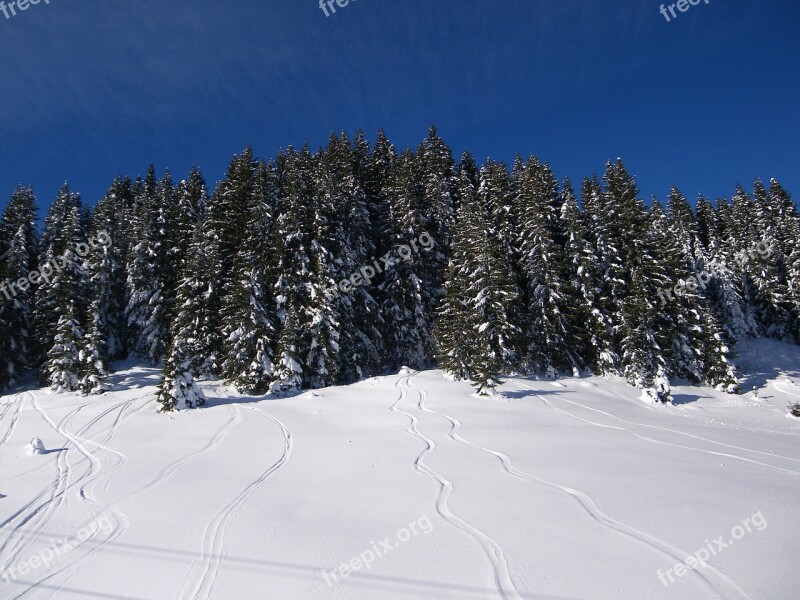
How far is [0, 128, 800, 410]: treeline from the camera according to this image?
2820 centimetres

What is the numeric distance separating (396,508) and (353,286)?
23662 mm

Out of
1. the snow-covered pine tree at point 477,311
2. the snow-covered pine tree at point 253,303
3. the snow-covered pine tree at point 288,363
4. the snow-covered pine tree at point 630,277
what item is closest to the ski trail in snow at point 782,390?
the snow-covered pine tree at point 630,277

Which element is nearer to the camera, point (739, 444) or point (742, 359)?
point (739, 444)

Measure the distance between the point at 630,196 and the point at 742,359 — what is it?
23030mm

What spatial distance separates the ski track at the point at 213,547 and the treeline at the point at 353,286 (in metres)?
13.5

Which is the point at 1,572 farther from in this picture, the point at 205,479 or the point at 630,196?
the point at 630,196

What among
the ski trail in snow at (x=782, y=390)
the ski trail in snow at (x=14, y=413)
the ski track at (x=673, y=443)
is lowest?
the ski trail in snow at (x=782, y=390)

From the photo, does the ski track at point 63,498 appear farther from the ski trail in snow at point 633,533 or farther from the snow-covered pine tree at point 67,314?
the snow-covered pine tree at point 67,314

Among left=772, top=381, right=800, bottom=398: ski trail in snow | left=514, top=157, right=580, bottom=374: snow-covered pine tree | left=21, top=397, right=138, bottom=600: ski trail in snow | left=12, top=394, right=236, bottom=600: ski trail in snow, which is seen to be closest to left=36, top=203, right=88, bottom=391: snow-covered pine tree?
left=12, top=394, right=236, bottom=600: ski trail in snow

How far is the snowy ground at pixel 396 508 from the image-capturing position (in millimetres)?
6074

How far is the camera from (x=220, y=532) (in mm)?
7723

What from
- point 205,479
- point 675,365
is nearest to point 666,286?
point 675,365

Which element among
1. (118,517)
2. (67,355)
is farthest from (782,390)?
(67,355)

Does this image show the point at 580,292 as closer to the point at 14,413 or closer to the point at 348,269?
the point at 348,269
